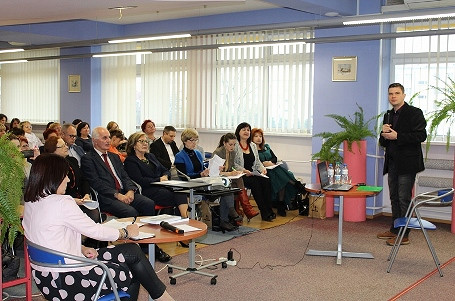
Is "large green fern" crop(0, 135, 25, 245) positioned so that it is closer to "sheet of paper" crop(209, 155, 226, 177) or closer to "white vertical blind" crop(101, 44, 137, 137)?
"sheet of paper" crop(209, 155, 226, 177)

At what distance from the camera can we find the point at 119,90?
44.3ft

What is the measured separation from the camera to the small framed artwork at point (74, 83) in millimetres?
14008

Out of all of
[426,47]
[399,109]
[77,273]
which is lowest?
[77,273]

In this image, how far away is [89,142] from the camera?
9.57 m

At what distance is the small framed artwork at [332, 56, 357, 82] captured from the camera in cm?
944

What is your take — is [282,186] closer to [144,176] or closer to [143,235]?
[144,176]

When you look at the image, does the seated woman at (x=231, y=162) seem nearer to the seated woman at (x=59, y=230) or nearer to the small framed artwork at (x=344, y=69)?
the small framed artwork at (x=344, y=69)

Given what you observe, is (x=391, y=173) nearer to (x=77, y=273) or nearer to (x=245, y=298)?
(x=245, y=298)

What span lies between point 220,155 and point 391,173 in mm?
2434

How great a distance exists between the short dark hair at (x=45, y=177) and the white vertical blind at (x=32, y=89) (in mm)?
11453

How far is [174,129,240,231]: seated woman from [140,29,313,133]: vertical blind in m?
2.73

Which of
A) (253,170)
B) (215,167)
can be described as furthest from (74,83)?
(215,167)


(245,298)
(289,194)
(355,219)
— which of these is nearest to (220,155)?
(289,194)

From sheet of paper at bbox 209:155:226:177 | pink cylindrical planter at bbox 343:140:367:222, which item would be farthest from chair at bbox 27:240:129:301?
pink cylindrical planter at bbox 343:140:367:222
